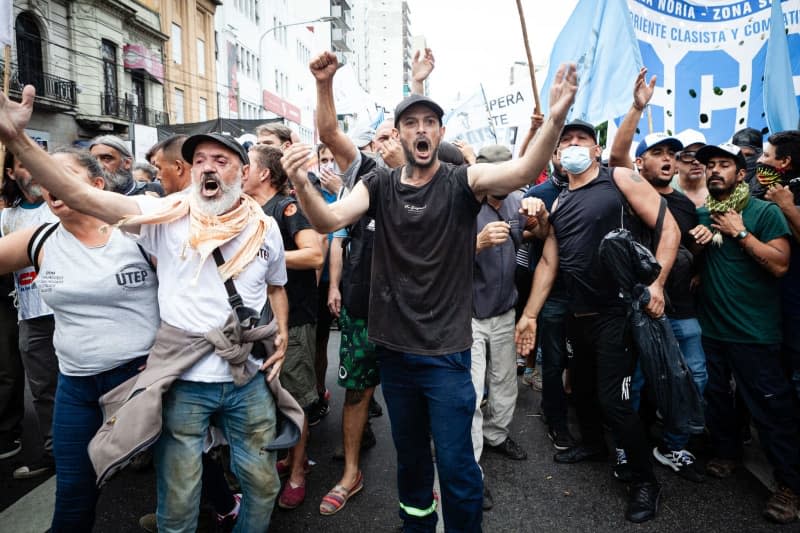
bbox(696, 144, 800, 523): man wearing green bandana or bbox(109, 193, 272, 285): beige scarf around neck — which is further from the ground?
bbox(109, 193, 272, 285): beige scarf around neck

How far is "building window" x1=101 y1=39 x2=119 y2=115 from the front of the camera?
24281mm

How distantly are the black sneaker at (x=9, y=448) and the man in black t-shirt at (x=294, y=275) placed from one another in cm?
220

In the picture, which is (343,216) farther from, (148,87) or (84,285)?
(148,87)

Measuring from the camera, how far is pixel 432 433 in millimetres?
2492

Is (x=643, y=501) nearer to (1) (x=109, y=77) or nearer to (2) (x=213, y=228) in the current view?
(2) (x=213, y=228)

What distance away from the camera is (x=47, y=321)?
11.8 feet

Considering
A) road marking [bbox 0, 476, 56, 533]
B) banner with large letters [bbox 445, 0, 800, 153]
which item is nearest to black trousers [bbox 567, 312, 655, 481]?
banner with large letters [bbox 445, 0, 800, 153]

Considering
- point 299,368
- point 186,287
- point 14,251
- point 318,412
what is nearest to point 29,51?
point 318,412

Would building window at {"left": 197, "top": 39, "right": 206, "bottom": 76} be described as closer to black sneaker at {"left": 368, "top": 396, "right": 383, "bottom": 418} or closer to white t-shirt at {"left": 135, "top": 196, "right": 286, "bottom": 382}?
black sneaker at {"left": 368, "top": 396, "right": 383, "bottom": 418}

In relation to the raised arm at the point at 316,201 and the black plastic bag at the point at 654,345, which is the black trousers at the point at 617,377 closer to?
the black plastic bag at the point at 654,345

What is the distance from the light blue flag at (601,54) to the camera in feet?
14.5

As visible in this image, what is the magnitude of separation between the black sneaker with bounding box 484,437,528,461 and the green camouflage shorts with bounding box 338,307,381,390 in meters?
1.21

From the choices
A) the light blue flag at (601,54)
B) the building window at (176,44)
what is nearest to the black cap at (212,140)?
the light blue flag at (601,54)

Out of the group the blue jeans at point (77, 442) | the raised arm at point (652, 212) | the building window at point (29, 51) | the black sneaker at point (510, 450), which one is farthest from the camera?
the building window at point (29, 51)
